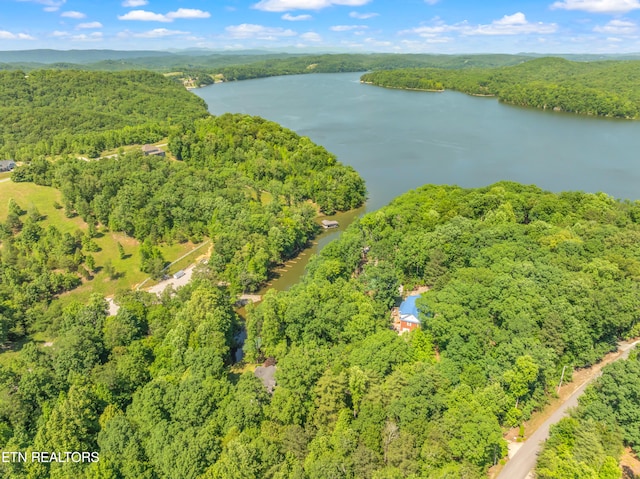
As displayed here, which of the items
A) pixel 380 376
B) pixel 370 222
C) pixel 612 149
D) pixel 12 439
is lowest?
pixel 12 439

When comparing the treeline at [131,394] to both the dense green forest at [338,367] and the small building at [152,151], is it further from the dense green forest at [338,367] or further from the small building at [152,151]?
the small building at [152,151]

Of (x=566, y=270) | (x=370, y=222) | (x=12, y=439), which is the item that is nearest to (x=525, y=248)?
(x=566, y=270)

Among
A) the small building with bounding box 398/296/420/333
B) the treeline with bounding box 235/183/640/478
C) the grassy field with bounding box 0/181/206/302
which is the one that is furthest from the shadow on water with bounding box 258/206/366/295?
the grassy field with bounding box 0/181/206/302

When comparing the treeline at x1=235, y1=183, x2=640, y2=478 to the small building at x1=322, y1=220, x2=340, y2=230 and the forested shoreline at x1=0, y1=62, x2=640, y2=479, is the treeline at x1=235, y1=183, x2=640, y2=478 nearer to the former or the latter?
the forested shoreline at x1=0, y1=62, x2=640, y2=479

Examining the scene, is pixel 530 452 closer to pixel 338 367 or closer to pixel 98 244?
pixel 338 367

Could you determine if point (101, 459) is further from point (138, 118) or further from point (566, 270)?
point (138, 118)
